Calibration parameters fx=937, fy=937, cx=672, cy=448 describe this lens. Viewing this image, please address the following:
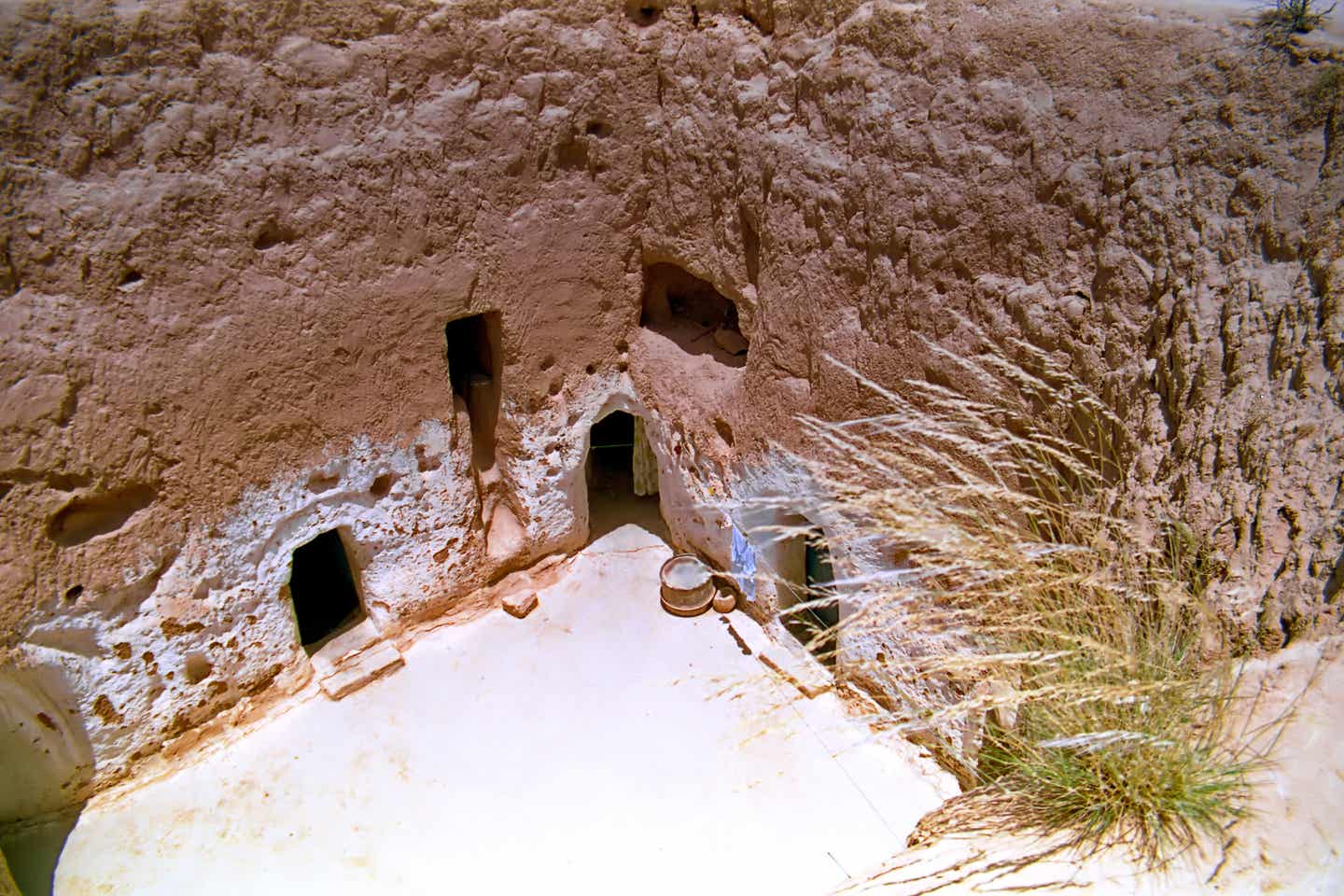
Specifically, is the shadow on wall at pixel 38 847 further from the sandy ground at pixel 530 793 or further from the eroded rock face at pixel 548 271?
the eroded rock face at pixel 548 271

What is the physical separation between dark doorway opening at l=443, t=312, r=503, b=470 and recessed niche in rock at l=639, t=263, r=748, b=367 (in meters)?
1.08

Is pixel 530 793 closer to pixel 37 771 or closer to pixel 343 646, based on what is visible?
pixel 343 646

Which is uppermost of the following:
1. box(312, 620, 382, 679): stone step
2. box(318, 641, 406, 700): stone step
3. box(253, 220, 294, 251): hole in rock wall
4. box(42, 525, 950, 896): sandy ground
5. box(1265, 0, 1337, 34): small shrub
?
box(1265, 0, 1337, 34): small shrub

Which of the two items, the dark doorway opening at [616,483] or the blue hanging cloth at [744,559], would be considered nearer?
the blue hanging cloth at [744,559]

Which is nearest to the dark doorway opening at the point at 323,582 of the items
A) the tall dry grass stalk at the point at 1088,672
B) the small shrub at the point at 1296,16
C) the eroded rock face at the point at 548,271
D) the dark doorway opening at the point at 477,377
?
the eroded rock face at the point at 548,271

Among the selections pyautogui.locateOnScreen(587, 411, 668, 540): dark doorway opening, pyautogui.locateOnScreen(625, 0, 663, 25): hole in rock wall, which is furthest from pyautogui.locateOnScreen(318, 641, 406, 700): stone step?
pyautogui.locateOnScreen(625, 0, 663, 25): hole in rock wall

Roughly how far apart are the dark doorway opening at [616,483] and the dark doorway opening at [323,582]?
182 cm

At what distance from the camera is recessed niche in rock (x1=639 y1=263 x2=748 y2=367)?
627 cm

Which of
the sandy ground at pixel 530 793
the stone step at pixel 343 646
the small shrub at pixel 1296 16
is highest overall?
the small shrub at pixel 1296 16

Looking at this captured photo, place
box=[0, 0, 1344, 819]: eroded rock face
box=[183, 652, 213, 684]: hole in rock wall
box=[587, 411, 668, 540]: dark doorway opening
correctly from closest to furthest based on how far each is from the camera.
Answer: box=[0, 0, 1344, 819]: eroded rock face < box=[183, 652, 213, 684]: hole in rock wall < box=[587, 411, 668, 540]: dark doorway opening

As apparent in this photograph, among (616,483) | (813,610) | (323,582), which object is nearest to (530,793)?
(813,610)

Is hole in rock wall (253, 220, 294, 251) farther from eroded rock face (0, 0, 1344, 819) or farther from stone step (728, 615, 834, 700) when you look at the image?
stone step (728, 615, 834, 700)

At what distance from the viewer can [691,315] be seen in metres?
6.66

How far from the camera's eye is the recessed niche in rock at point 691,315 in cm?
627
